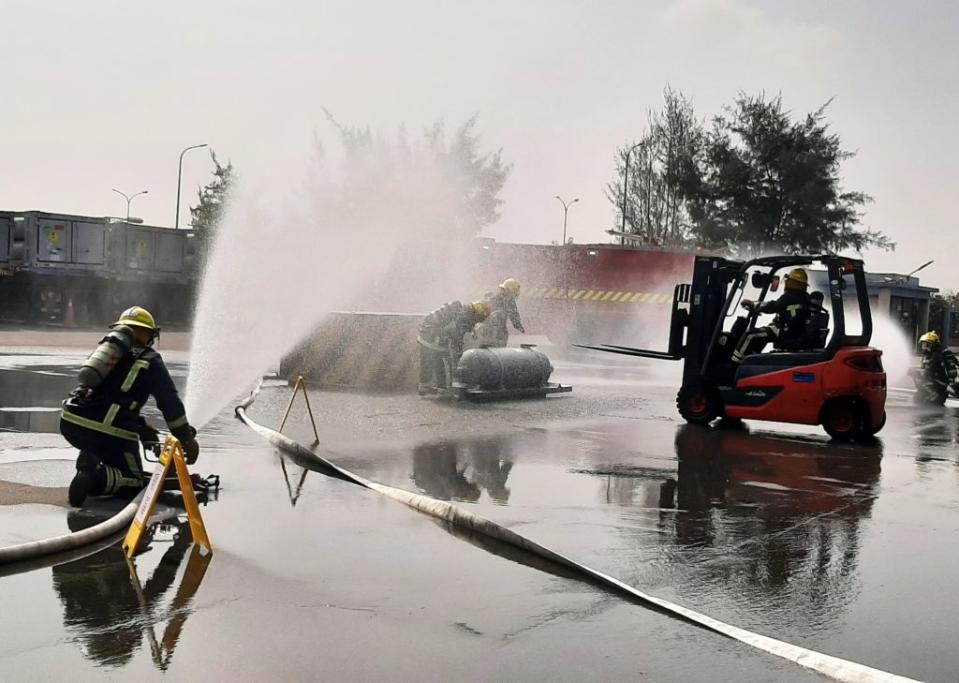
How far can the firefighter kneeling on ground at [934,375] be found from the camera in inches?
789

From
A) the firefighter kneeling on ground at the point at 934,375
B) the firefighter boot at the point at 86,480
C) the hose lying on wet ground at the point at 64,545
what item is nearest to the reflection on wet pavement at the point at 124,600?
the hose lying on wet ground at the point at 64,545

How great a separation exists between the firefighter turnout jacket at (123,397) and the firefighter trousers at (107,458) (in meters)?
0.05

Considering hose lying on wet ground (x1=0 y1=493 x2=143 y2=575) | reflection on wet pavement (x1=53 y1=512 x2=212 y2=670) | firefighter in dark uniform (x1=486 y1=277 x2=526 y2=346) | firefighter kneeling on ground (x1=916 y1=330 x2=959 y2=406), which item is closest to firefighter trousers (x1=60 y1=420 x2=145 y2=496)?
hose lying on wet ground (x1=0 y1=493 x2=143 y2=575)

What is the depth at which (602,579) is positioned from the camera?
616cm

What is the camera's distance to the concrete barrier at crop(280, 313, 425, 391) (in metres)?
18.7

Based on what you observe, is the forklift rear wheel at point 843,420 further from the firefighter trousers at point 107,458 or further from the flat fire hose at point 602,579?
the firefighter trousers at point 107,458

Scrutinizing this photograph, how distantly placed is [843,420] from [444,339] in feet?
20.9

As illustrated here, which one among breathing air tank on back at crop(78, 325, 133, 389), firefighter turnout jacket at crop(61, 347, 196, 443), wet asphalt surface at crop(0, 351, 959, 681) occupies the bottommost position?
wet asphalt surface at crop(0, 351, 959, 681)

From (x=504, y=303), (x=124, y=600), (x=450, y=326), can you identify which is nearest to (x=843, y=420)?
(x=450, y=326)

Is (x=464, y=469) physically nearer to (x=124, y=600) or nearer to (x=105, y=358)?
(x=105, y=358)

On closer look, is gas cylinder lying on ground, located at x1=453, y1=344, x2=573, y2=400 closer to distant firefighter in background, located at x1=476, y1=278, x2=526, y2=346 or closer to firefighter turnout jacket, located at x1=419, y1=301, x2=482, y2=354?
firefighter turnout jacket, located at x1=419, y1=301, x2=482, y2=354

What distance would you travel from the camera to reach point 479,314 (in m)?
17.3

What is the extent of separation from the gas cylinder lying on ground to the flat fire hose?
252 inches

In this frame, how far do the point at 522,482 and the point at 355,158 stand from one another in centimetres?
3243
